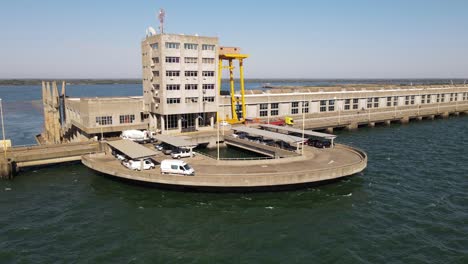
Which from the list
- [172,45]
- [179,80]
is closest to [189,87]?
[179,80]

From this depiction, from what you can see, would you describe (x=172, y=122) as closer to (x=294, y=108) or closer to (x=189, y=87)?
(x=189, y=87)

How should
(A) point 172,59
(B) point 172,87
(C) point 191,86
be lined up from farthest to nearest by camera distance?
1. (C) point 191,86
2. (B) point 172,87
3. (A) point 172,59

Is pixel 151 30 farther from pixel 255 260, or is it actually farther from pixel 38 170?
pixel 255 260

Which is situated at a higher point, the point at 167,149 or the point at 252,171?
the point at 167,149

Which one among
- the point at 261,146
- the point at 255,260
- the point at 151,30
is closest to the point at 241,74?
the point at 151,30

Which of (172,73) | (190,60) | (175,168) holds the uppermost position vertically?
(190,60)

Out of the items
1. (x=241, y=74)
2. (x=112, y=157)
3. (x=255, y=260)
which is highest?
(x=241, y=74)

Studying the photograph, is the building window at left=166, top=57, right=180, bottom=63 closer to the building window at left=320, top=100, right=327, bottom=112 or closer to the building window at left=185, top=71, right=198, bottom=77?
the building window at left=185, top=71, right=198, bottom=77

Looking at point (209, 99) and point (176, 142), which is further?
point (209, 99)
